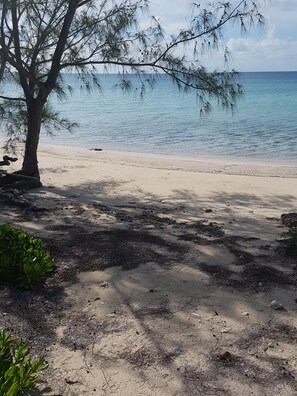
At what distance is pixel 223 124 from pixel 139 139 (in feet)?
19.8

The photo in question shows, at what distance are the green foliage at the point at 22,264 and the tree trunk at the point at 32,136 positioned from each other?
198 inches

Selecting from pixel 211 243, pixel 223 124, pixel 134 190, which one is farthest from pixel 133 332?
pixel 223 124

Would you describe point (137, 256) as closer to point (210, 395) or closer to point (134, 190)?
point (210, 395)

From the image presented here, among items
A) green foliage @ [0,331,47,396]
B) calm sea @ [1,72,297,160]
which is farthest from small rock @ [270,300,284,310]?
calm sea @ [1,72,297,160]

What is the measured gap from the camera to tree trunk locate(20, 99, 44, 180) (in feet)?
28.4

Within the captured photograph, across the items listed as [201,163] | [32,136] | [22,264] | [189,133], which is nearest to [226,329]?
[22,264]

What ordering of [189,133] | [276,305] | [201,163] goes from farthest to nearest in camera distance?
[189,133] < [201,163] < [276,305]

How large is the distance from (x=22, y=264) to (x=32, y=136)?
5.44m

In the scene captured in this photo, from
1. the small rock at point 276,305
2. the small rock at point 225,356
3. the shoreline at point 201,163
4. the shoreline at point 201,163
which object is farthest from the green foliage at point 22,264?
the shoreline at point 201,163

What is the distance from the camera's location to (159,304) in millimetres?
3520

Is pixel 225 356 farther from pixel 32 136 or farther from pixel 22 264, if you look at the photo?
pixel 32 136

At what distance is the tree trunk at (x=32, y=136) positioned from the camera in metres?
8.66

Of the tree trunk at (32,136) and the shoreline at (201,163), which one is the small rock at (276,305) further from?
the shoreline at (201,163)

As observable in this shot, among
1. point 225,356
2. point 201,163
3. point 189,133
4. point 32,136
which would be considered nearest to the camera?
point 225,356
